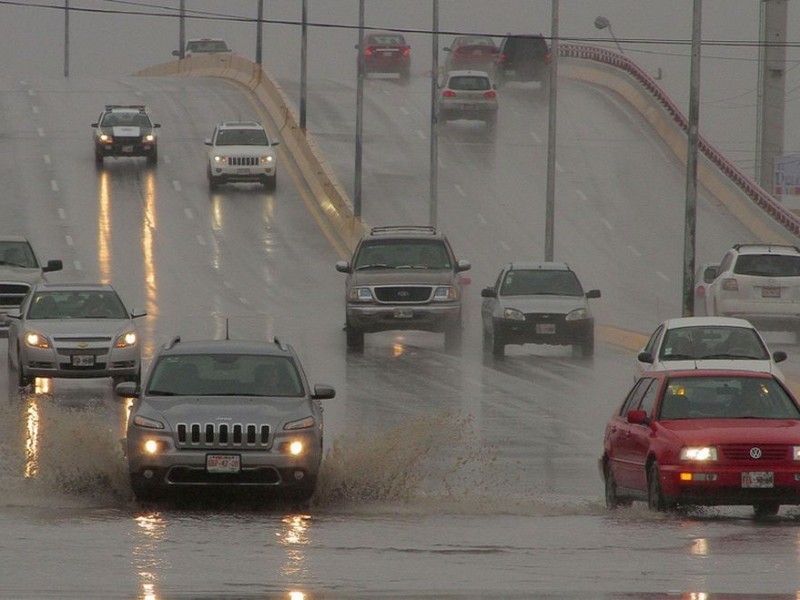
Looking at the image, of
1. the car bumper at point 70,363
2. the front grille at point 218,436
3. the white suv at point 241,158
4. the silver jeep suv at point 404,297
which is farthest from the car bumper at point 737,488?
the white suv at point 241,158

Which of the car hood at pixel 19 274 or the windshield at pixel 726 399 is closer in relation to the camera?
the windshield at pixel 726 399

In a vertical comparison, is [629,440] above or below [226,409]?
below

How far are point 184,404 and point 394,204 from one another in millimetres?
45195

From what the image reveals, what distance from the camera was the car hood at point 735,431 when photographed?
15406mm

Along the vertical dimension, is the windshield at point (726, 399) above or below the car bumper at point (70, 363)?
above

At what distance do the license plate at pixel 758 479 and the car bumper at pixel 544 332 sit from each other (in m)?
17.7

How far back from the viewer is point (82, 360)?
26.6 m

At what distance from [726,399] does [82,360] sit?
12.4 m

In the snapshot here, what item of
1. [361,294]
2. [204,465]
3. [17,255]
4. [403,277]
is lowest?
[204,465]

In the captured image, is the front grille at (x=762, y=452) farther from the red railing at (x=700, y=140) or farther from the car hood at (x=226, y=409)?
the red railing at (x=700, y=140)

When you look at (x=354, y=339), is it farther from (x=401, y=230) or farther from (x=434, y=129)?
(x=434, y=129)

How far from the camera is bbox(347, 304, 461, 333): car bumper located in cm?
3331

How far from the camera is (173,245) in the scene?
173ft

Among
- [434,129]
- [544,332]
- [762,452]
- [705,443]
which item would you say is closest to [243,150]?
[434,129]
